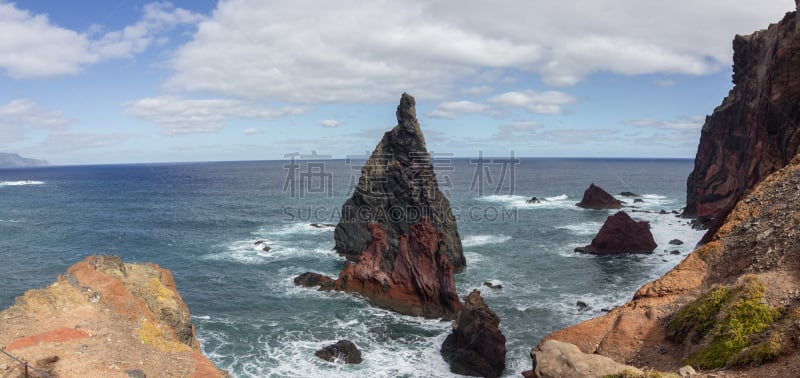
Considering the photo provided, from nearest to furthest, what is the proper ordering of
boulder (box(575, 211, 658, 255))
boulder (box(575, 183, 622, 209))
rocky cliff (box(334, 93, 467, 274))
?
rocky cliff (box(334, 93, 467, 274)), boulder (box(575, 211, 658, 255)), boulder (box(575, 183, 622, 209))

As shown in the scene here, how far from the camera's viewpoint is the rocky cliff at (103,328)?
18.1 meters

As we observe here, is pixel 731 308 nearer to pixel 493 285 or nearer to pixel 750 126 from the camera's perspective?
pixel 493 285

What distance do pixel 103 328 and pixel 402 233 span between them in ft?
124

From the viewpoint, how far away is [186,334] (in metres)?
24.3

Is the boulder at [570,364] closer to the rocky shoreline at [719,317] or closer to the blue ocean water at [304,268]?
the rocky shoreline at [719,317]

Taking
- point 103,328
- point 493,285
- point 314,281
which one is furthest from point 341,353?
point 493,285

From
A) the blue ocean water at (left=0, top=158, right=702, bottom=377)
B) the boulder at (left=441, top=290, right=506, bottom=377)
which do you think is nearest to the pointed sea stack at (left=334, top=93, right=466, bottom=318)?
the blue ocean water at (left=0, top=158, right=702, bottom=377)

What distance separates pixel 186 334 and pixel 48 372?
7421mm

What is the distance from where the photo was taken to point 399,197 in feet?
188

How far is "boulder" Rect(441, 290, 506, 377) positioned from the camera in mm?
30906

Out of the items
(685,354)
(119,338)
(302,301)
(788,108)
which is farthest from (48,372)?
(788,108)

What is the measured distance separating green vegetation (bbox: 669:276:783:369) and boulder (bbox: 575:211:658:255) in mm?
43496

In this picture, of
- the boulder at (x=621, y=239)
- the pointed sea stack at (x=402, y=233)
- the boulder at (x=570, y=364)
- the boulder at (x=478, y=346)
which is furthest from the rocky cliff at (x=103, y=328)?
the boulder at (x=621, y=239)

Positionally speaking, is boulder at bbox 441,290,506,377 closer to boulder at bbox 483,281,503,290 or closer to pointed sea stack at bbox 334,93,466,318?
pointed sea stack at bbox 334,93,466,318
